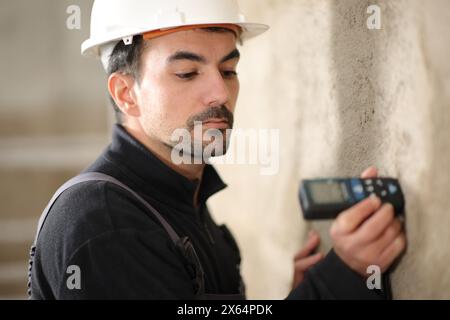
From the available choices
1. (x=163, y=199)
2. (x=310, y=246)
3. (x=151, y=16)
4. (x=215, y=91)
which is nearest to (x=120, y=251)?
(x=163, y=199)

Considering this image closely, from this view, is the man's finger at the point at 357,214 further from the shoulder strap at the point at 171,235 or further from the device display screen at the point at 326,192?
the shoulder strap at the point at 171,235

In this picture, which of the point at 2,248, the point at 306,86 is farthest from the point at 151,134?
the point at 2,248

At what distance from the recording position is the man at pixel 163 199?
906 millimetres

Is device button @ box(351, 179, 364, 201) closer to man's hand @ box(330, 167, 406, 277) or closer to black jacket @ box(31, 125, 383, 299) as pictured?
man's hand @ box(330, 167, 406, 277)

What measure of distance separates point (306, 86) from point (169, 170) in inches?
15.7

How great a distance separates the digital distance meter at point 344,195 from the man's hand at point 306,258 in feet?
1.09

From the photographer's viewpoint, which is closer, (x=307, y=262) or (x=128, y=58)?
(x=128, y=58)

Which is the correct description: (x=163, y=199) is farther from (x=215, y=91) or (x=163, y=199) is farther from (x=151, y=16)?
(x=151, y=16)

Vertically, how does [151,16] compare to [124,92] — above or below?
above

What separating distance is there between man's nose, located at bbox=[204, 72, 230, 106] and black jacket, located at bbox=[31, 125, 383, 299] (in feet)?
0.56

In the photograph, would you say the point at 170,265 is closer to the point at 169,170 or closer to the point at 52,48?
the point at 169,170

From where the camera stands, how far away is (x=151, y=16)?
1.08m

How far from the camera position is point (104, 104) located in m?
3.26

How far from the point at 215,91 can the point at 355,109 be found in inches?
11.0
